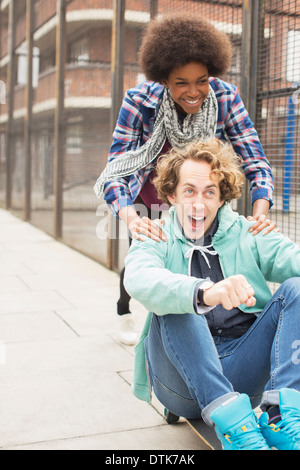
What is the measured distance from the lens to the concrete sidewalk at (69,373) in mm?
2352

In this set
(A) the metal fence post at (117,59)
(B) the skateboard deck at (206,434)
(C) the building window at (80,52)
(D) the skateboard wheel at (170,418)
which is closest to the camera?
(B) the skateboard deck at (206,434)

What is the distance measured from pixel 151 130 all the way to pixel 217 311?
1.02 m

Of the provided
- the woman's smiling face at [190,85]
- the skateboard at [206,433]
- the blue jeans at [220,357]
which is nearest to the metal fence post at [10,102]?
the woman's smiling face at [190,85]

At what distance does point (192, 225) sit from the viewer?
216 cm

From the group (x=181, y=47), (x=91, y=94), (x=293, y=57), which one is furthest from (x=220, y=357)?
(x=91, y=94)

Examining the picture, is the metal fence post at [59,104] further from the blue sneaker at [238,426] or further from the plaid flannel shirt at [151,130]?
the blue sneaker at [238,426]

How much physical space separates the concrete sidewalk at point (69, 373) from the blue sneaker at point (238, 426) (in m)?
0.59

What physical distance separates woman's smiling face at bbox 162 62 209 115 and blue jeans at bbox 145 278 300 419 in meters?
0.95

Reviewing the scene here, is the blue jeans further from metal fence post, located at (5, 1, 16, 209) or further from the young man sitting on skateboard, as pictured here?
metal fence post, located at (5, 1, 16, 209)

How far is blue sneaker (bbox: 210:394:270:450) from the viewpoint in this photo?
1.68 metres

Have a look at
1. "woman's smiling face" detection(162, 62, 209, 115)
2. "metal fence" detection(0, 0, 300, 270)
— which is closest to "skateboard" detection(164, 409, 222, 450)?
"woman's smiling face" detection(162, 62, 209, 115)

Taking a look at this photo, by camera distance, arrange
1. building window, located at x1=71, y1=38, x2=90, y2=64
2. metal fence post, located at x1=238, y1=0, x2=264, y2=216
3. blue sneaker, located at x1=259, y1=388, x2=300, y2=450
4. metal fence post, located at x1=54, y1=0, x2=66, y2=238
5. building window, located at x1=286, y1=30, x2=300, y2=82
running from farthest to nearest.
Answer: metal fence post, located at x1=54, y1=0, x2=66, y2=238, building window, located at x1=71, y1=38, x2=90, y2=64, metal fence post, located at x1=238, y1=0, x2=264, y2=216, building window, located at x1=286, y1=30, x2=300, y2=82, blue sneaker, located at x1=259, y1=388, x2=300, y2=450

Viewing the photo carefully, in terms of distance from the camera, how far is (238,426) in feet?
5.57
